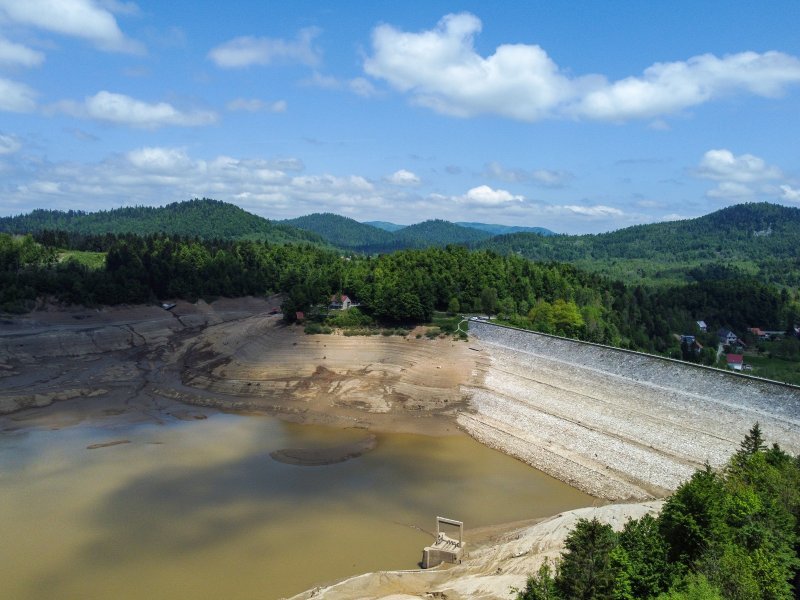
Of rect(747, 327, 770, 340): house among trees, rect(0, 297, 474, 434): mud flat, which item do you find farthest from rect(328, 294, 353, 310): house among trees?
rect(747, 327, 770, 340): house among trees

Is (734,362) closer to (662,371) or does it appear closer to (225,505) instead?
(662,371)

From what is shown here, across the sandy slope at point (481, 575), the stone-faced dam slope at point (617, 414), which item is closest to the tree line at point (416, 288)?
the stone-faced dam slope at point (617, 414)

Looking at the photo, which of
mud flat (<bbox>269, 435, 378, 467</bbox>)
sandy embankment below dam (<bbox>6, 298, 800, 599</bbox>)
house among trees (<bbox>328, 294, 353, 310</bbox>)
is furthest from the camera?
house among trees (<bbox>328, 294, 353, 310</bbox>)

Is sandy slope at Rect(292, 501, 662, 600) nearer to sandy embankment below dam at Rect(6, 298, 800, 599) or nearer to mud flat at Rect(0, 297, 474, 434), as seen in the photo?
sandy embankment below dam at Rect(6, 298, 800, 599)

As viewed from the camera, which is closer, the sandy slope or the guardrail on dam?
the sandy slope

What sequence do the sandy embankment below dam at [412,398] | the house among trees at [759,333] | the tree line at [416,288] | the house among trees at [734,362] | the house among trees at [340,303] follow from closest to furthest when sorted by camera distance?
the sandy embankment below dam at [412,398], the house among trees at [734,362], the tree line at [416,288], the house among trees at [340,303], the house among trees at [759,333]

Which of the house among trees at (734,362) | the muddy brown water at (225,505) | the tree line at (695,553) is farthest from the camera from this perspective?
the house among trees at (734,362)

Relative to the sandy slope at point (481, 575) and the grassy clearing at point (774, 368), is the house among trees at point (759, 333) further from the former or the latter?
the sandy slope at point (481, 575)

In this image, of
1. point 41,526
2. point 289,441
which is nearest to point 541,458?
point 289,441
